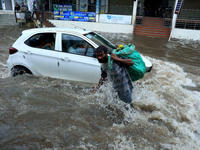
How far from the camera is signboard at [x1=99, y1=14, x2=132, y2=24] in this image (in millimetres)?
17453

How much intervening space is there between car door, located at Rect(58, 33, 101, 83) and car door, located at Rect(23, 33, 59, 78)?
23cm

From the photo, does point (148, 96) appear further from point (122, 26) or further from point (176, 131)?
point (122, 26)

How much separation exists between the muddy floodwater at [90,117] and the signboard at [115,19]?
44.7 feet

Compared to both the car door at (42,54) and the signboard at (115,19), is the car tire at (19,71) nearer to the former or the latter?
the car door at (42,54)

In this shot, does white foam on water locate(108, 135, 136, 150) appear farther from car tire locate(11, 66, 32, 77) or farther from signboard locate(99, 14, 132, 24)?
signboard locate(99, 14, 132, 24)

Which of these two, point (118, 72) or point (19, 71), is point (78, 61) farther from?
point (19, 71)

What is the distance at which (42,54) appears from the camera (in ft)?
14.3

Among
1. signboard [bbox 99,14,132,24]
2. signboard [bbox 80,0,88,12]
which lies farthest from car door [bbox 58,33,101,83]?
signboard [bbox 80,0,88,12]

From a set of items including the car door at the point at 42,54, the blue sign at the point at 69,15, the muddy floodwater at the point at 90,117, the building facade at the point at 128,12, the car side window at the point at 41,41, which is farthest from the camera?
the blue sign at the point at 69,15

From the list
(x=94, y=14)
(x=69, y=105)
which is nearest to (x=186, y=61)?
(x=69, y=105)

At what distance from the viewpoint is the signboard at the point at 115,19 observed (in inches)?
687

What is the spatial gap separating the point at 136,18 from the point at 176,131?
1589 cm

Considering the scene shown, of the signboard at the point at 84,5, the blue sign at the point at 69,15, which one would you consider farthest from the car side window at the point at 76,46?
the signboard at the point at 84,5

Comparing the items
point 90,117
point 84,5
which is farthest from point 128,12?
point 90,117
